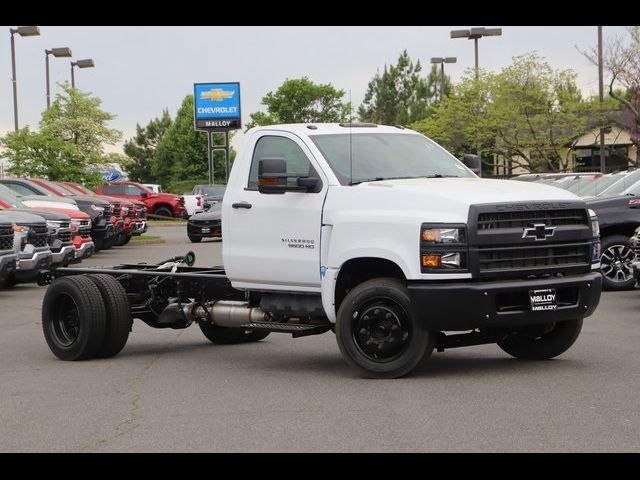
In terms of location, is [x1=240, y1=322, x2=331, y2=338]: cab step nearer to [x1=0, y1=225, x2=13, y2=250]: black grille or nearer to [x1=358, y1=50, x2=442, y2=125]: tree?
[x1=0, y1=225, x2=13, y2=250]: black grille

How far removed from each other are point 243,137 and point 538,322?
3471 mm

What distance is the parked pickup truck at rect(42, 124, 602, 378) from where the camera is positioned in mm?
9102

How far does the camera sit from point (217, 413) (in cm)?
824

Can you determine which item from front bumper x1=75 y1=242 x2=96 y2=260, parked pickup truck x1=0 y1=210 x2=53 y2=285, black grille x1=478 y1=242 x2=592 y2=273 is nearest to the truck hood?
black grille x1=478 y1=242 x2=592 y2=273

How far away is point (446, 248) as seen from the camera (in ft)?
29.6

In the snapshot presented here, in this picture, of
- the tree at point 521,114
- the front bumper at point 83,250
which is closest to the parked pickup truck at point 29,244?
the front bumper at point 83,250

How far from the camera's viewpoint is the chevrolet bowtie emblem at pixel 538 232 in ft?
30.3

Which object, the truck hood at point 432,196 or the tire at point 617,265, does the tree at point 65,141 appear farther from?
the truck hood at point 432,196

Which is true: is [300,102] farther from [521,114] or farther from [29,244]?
Result: [29,244]

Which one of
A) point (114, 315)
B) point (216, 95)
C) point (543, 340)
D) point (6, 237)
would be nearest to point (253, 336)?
point (114, 315)

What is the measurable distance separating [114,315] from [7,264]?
7.40 meters

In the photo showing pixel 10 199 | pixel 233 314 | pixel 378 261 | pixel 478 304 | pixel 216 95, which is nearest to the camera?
pixel 478 304

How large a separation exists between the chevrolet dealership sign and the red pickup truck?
10626mm
